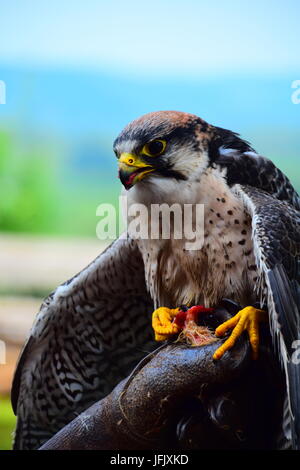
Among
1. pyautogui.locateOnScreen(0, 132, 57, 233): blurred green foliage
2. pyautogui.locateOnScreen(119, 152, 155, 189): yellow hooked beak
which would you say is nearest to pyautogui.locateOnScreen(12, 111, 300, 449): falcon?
pyautogui.locateOnScreen(119, 152, 155, 189): yellow hooked beak

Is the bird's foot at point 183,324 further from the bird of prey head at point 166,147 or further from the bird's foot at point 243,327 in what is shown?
the bird of prey head at point 166,147

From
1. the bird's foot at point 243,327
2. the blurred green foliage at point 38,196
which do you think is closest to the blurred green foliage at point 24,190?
the blurred green foliage at point 38,196

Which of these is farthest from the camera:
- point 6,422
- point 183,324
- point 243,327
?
point 6,422

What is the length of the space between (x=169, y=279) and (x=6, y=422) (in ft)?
2.93

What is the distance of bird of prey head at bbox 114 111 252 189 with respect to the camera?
4.48 feet

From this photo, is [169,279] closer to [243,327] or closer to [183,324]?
[183,324]

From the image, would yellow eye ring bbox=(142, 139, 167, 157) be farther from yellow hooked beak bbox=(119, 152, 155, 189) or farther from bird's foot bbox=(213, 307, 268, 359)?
bird's foot bbox=(213, 307, 268, 359)

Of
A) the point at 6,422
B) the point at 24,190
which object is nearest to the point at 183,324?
the point at 24,190

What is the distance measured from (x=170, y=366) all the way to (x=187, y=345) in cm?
6

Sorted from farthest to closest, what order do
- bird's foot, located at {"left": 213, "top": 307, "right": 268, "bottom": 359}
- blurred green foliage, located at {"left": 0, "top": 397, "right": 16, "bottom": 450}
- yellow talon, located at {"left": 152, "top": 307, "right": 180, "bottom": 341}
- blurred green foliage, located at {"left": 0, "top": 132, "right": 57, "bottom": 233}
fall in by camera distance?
1. blurred green foliage, located at {"left": 0, "top": 397, "right": 16, "bottom": 450}
2. blurred green foliage, located at {"left": 0, "top": 132, "right": 57, "bottom": 233}
3. yellow talon, located at {"left": 152, "top": 307, "right": 180, "bottom": 341}
4. bird's foot, located at {"left": 213, "top": 307, "right": 268, "bottom": 359}

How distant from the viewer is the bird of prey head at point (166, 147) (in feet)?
4.48

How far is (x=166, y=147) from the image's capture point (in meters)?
1.41
